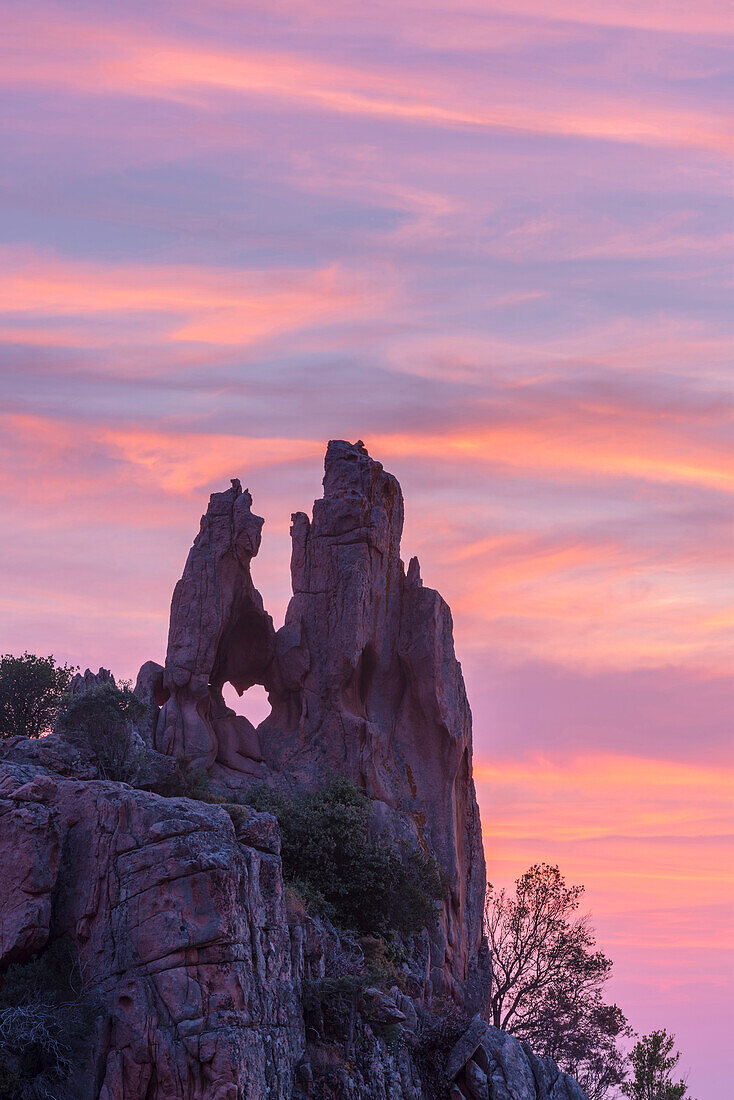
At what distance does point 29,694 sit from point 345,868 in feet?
67.3

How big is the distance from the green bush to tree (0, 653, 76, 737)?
44.4ft

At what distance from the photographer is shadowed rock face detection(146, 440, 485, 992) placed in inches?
2847

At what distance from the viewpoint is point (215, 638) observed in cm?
7225

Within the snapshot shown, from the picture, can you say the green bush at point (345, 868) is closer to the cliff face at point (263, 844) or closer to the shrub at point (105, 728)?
the cliff face at point (263, 844)

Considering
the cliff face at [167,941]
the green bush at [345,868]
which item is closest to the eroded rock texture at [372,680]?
the green bush at [345,868]

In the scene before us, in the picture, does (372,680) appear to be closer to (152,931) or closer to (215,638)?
(215,638)

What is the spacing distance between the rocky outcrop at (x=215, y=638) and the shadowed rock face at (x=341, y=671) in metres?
0.07

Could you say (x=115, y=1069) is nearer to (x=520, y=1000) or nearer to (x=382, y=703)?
(x=382, y=703)

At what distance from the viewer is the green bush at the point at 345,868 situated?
2525 inches

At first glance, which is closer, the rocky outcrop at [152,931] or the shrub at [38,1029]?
the shrub at [38,1029]

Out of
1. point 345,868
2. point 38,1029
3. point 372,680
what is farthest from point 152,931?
point 372,680

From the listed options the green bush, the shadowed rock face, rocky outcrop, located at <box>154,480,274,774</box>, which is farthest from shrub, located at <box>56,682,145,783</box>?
the shadowed rock face

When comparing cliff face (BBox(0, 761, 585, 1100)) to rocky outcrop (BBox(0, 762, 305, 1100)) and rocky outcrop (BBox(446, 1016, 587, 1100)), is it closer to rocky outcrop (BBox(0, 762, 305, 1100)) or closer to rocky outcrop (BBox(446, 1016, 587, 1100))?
rocky outcrop (BBox(0, 762, 305, 1100))

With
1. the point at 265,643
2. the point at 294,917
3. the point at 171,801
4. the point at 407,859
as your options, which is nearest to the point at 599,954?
the point at 407,859
